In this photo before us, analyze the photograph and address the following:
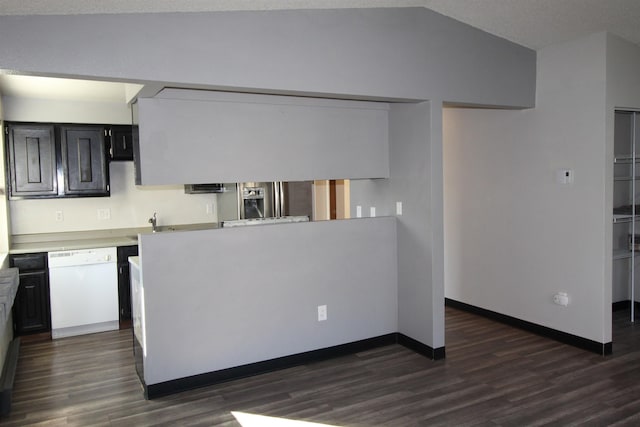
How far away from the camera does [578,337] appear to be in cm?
408

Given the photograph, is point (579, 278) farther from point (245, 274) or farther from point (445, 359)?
point (245, 274)

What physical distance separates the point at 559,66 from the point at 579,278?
1.81 m

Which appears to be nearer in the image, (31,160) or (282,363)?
(282,363)

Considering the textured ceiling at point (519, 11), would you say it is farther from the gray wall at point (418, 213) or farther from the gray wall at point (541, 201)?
the gray wall at point (418, 213)

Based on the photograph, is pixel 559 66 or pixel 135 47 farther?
pixel 559 66

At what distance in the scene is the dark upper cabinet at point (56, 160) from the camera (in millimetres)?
4688

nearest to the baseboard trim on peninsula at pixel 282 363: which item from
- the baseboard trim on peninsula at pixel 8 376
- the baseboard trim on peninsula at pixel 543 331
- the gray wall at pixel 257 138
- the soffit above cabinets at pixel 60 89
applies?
the baseboard trim on peninsula at pixel 8 376

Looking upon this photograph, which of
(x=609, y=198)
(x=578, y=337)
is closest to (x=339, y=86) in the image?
(x=609, y=198)

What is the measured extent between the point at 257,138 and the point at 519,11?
2.16 meters

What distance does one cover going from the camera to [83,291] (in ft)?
15.4

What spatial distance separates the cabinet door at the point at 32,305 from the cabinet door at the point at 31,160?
0.86 m

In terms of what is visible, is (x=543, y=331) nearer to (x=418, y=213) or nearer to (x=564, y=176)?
(x=564, y=176)

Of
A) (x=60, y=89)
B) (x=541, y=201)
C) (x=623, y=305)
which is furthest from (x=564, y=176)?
(x=60, y=89)

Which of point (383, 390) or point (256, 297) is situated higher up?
point (256, 297)
